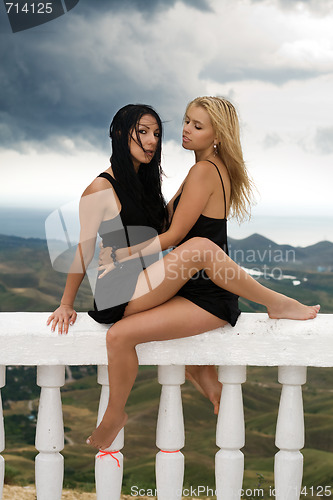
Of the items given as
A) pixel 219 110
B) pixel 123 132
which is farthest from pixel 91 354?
pixel 219 110

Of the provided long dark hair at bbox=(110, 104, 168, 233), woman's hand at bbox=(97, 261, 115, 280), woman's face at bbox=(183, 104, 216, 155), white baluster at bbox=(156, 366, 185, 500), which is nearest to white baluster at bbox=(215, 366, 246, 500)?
white baluster at bbox=(156, 366, 185, 500)

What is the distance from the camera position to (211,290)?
2.17 meters

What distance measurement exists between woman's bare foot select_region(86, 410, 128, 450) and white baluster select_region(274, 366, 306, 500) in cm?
57

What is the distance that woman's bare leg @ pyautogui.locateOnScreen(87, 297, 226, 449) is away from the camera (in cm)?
198

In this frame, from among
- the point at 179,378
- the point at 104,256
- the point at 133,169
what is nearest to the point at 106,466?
the point at 179,378

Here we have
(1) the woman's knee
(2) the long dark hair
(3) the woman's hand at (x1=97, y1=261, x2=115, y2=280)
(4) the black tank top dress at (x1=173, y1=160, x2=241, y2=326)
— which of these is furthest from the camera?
(2) the long dark hair

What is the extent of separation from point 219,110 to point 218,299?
782mm

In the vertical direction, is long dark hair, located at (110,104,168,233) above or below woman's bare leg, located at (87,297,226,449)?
above

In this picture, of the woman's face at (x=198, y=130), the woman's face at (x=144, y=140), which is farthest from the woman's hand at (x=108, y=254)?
the woman's face at (x=198, y=130)

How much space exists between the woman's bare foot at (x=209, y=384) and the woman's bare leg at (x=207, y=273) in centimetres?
34

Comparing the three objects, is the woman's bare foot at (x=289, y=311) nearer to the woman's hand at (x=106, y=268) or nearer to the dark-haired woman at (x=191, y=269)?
the dark-haired woman at (x=191, y=269)

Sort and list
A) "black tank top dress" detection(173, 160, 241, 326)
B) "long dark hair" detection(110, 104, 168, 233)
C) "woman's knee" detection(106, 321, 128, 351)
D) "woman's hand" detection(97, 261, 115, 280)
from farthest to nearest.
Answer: "long dark hair" detection(110, 104, 168, 233) < "woman's hand" detection(97, 261, 115, 280) < "black tank top dress" detection(173, 160, 241, 326) < "woman's knee" detection(106, 321, 128, 351)

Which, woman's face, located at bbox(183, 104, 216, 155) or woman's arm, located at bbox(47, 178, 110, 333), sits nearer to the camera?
woman's arm, located at bbox(47, 178, 110, 333)

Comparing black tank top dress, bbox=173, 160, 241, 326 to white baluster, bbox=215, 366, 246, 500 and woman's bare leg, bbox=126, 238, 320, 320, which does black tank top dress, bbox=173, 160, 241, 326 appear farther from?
white baluster, bbox=215, 366, 246, 500
